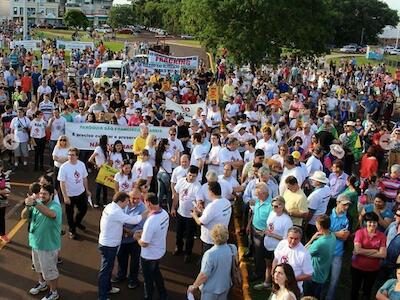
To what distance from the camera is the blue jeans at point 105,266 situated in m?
7.07

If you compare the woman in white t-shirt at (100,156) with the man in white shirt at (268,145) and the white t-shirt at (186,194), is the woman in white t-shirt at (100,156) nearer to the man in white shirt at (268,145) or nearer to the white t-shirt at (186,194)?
the white t-shirt at (186,194)

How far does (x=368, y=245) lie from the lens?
7043 mm

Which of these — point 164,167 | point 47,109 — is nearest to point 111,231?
point 164,167

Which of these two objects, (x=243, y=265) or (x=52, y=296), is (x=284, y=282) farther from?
(x=52, y=296)

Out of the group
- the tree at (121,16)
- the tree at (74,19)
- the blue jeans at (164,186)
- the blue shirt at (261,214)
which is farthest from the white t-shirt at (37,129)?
the tree at (121,16)

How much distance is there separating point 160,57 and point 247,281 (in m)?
15.5

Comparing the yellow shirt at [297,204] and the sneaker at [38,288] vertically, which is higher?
the yellow shirt at [297,204]

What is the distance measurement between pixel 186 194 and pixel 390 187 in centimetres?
369

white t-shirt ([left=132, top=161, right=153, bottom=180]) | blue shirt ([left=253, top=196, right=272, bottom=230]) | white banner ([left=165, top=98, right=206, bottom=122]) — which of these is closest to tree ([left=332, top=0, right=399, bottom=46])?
white banner ([left=165, top=98, right=206, bottom=122])

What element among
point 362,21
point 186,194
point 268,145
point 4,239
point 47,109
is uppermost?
point 362,21

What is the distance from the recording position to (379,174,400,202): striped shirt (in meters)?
9.05

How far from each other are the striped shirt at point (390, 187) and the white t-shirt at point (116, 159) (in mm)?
5103

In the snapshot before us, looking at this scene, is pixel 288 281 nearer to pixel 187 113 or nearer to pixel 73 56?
pixel 187 113

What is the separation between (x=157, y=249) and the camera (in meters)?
7.01
